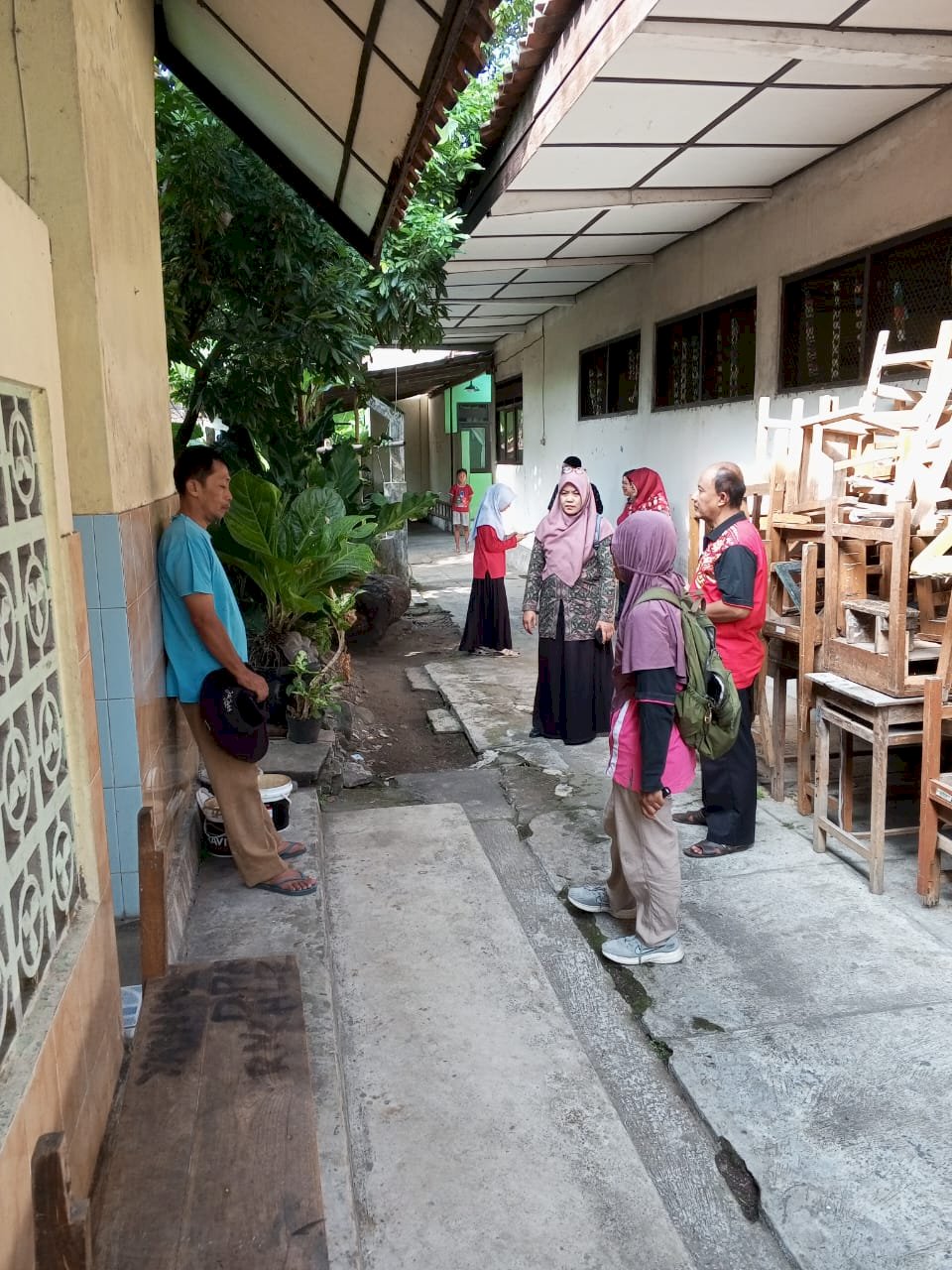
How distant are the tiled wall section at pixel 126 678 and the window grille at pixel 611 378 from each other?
782cm

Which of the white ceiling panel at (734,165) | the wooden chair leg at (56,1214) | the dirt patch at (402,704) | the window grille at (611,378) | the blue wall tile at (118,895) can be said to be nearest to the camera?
the wooden chair leg at (56,1214)

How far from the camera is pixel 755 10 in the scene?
4.21 metres

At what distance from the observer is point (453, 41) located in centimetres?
282

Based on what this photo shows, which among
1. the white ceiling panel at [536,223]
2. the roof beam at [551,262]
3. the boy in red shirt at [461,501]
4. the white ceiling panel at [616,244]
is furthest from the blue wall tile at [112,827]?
the boy in red shirt at [461,501]

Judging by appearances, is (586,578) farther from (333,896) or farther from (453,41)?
(453,41)

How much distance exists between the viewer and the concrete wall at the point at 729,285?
555 centimetres

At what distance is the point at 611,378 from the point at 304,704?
6820mm

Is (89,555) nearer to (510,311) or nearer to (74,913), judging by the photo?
(74,913)

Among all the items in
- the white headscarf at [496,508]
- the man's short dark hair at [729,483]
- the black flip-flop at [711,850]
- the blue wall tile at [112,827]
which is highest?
the man's short dark hair at [729,483]

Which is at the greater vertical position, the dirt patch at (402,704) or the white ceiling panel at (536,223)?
the white ceiling panel at (536,223)

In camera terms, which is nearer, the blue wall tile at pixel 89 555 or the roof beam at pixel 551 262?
the blue wall tile at pixel 89 555

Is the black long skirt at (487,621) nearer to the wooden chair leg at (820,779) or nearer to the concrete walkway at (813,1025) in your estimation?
the concrete walkway at (813,1025)

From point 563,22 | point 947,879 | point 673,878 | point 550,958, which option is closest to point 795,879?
point 947,879

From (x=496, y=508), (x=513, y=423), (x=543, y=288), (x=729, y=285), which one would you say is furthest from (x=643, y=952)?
(x=513, y=423)
